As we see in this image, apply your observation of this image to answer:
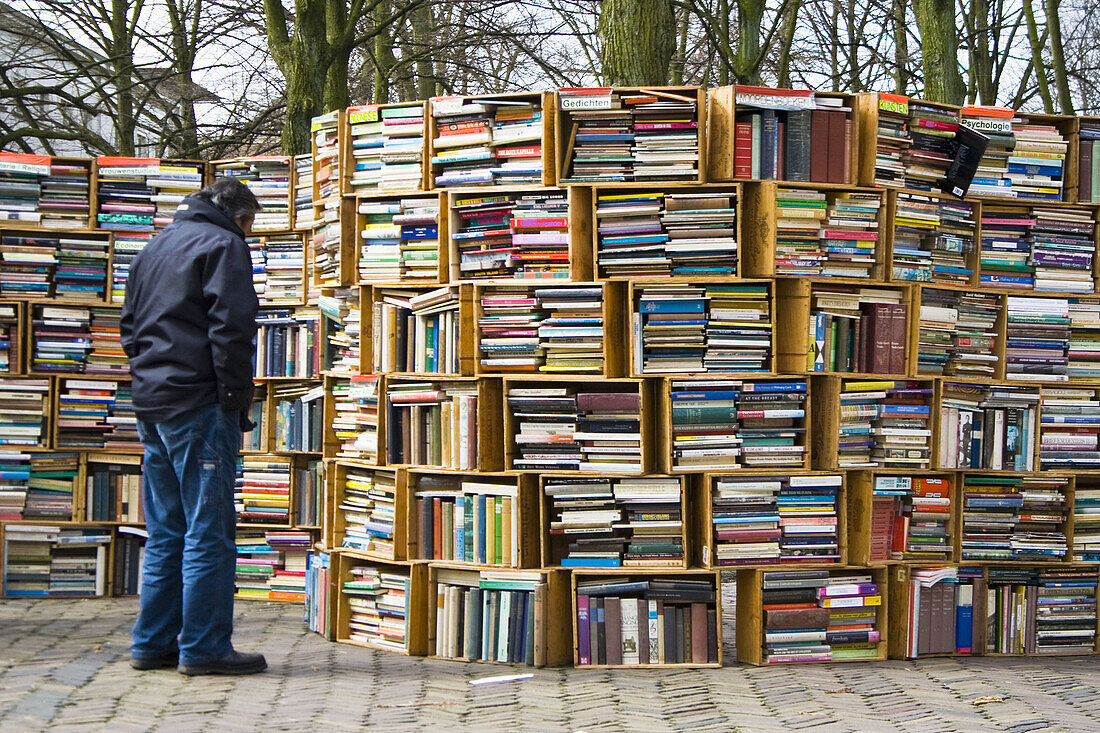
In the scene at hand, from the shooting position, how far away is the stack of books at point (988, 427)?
287 inches

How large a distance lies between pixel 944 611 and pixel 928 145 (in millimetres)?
2722

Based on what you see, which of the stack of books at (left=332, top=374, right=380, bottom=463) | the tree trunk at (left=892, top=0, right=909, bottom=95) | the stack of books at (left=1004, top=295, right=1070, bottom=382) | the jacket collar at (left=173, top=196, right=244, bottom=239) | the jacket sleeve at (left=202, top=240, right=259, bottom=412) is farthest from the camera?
the tree trunk at (left=892, top=0, right=909, bottom=95)

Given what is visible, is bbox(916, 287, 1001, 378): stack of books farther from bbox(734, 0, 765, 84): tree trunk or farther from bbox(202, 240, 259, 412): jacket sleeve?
bbox(734, 0, 765, 84): tree trunk

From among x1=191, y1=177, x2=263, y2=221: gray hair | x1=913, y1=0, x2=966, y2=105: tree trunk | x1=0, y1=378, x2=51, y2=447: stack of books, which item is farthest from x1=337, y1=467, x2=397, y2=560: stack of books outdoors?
x1=913, y1=0, x2=966, y2=105: tree trunk

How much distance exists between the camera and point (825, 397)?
7.07 meters

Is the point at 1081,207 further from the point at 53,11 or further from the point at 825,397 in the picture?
the point at 53,11

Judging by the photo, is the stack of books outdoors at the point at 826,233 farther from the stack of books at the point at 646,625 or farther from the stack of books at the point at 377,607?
the stack of books at the point at 377,607

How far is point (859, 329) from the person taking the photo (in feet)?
23.4

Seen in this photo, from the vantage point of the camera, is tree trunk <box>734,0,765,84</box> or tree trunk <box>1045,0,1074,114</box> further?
tree trunk <box>1045,0,1074,114</box>

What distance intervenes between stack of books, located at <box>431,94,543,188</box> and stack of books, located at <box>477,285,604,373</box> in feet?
2.19

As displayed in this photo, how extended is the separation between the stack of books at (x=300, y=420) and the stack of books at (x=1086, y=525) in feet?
16.2

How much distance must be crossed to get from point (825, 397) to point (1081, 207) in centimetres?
206

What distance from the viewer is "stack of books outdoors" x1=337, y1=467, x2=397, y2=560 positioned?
7246mm

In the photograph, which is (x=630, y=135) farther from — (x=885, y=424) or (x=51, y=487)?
(x=51, y=487)
